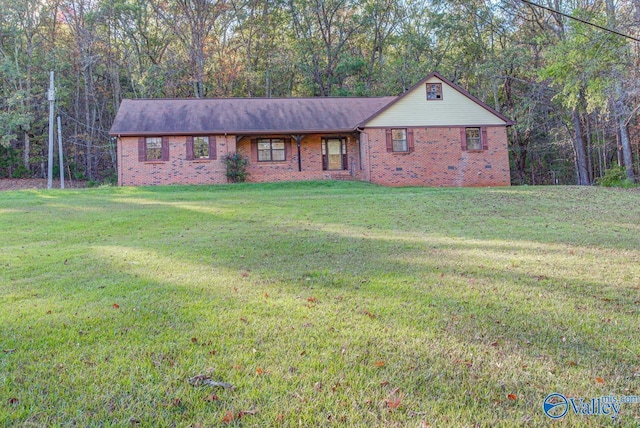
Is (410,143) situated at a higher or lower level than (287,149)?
lower

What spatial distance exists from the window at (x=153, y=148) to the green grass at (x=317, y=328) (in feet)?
42.5

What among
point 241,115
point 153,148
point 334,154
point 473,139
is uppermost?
point 241,115

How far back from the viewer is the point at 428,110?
20.3 m

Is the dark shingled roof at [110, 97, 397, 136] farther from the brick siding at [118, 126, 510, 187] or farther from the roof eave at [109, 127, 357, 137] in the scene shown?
the brick siding at [118, 126, 510, 187]

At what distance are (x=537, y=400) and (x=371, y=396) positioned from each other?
0.89 m

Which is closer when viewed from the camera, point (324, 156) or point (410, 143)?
point (410, 143)

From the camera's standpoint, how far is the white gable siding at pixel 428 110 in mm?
20203

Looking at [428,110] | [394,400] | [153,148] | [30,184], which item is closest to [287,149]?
[153,148]

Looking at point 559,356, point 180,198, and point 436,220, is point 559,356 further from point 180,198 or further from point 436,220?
point 180,198

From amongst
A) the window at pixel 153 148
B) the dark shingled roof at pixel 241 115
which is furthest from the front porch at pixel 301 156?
the window at pixel 153 148

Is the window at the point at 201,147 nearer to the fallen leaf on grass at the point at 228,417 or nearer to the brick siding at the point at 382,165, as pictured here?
the brick siding at the point at 382,165

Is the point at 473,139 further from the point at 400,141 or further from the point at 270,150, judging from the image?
the point at 270,150

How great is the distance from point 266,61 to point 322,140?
38.5 ft

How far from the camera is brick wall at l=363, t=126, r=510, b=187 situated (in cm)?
2022
